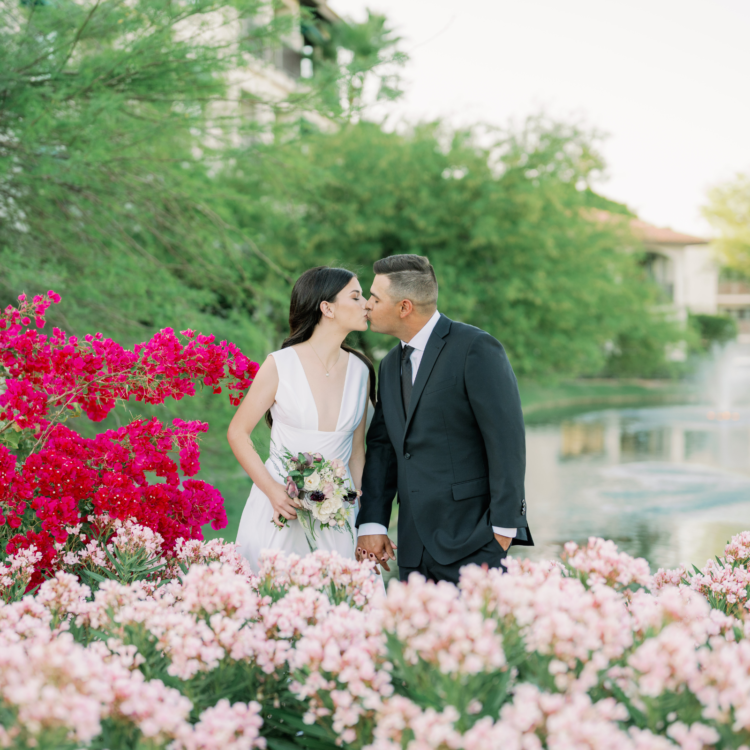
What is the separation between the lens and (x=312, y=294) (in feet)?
11.6

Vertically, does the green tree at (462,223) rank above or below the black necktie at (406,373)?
above

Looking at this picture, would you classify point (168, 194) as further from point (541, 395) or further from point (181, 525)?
point (541, 395)

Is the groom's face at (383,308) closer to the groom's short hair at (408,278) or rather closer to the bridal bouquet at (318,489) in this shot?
the groom's short hair at (408,278)

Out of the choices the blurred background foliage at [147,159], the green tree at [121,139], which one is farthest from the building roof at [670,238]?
the green tree at [121,139]

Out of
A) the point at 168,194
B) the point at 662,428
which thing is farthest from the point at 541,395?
the point at 168,194

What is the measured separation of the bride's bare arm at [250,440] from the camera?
3321 millimetres

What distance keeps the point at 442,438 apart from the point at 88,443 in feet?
5.54

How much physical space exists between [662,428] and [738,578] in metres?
18.4

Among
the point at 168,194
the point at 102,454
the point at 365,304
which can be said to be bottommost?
the point at 102,454

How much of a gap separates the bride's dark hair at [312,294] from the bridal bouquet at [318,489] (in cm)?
63

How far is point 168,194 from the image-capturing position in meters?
7.06

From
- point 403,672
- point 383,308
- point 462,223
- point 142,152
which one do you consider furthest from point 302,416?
point 462,223

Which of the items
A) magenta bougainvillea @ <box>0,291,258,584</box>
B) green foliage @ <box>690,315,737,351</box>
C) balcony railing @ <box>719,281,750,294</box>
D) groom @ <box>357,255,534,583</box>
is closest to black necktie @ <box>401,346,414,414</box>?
groom @ <box>357,255,534,583</box>

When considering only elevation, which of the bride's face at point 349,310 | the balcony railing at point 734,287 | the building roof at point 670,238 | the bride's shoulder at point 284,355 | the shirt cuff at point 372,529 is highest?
the building roof at point 670,238
